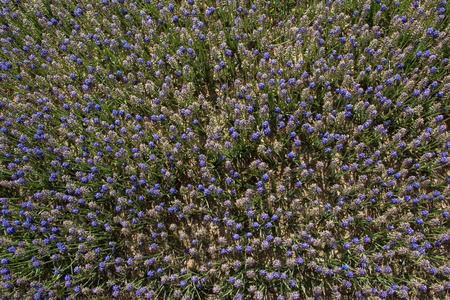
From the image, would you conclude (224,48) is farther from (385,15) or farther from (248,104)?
(385,15)

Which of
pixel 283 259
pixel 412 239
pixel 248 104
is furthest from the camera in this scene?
pixel 248 104

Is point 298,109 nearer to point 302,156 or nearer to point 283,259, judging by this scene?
point 302,156

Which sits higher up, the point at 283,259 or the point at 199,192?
the point at 199,192

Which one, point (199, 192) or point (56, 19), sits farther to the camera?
point (56, 19)

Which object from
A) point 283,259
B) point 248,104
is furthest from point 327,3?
point 283,259

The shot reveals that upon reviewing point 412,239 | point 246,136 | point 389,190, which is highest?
point 246,136

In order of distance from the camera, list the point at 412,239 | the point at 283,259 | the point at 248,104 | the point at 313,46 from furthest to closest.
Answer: the point at 313,46, the point at 248,104, the point at 283,259, the point at 412,239
